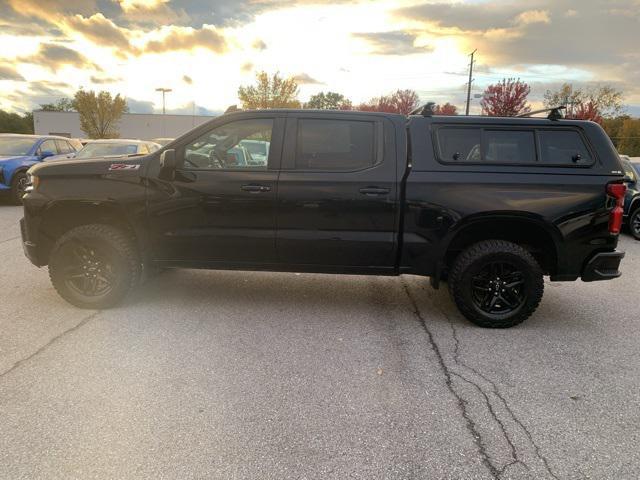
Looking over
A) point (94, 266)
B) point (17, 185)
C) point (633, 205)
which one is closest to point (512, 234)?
point (94, 266)

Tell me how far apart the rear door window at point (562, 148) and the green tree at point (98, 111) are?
2228 inches

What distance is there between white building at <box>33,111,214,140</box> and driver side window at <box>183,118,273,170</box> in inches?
2374

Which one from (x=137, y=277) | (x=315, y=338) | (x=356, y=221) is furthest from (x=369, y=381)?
(x=137, y=277)

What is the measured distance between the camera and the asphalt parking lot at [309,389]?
249 centimetres

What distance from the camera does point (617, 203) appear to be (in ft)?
13.6

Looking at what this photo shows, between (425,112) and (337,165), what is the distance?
41.0 inches

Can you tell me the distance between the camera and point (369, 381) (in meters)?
3.33

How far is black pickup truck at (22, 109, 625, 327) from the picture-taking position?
4215mm

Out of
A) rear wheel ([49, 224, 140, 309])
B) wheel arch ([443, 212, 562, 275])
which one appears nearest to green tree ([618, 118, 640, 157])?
wheel arch ([443, 212, 562, 275])

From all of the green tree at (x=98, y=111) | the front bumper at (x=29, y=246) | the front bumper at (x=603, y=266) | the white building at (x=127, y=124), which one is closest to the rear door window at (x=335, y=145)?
the front bumper at (x=603, y=266)

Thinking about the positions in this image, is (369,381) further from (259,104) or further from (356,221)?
(259,104)

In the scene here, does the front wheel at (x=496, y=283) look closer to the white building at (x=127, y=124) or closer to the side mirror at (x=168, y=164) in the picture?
the side mirror at (x=168, y=164)

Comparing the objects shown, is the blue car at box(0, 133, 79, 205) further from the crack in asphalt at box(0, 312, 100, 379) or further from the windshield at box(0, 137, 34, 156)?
the crack in asphalt at box(0, 312, 100, 379)

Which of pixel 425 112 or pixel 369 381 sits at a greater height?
pixel 425 112
